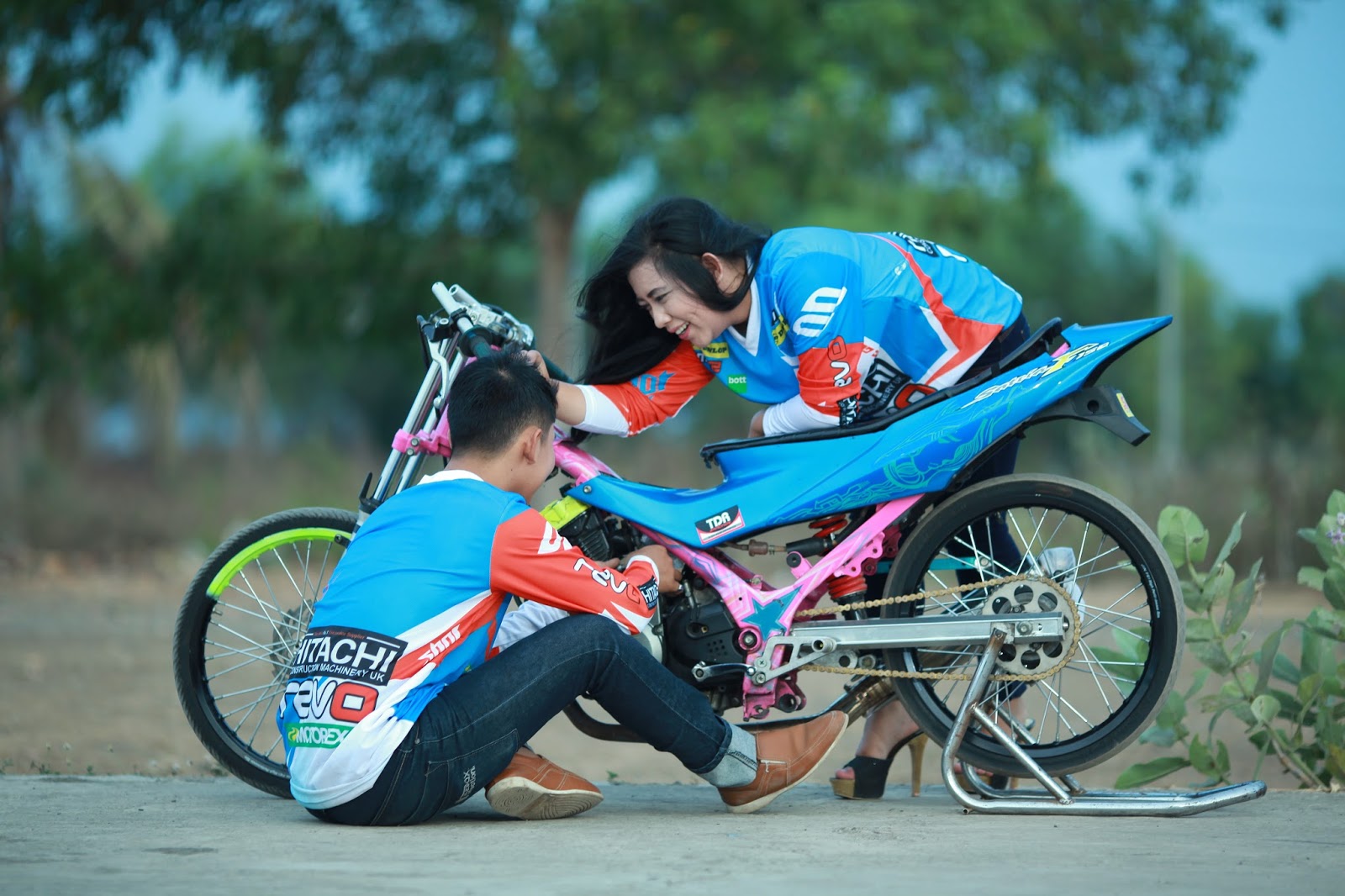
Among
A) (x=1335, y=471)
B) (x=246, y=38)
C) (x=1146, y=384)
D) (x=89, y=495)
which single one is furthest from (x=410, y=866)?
(x=1146, y=384)

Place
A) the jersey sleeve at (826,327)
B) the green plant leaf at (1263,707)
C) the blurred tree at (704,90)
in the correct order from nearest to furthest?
the jersey sleeve at (826,327) < the green plant leaf at (1263,707) < the blurred tree at (704,90)

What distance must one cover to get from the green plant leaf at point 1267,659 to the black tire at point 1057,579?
1.28 ft

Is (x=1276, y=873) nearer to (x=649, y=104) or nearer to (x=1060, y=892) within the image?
(x=1060, y=892)

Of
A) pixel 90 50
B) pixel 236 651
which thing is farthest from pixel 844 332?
pixel 90 50

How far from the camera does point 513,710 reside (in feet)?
11.3

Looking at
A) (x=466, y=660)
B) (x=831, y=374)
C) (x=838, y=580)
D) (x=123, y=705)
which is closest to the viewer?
(x=466, y=660)

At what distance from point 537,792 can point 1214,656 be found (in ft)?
6.87

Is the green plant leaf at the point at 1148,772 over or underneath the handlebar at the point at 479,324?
underneath

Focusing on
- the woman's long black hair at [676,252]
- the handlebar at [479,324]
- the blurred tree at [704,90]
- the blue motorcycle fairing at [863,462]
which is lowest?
the blue motorcycle fairing at [863,462]

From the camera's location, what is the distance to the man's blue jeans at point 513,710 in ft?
11.1

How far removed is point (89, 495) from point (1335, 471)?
11.2 metres

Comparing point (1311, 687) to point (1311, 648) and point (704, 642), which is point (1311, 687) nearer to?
point (1311, 648)

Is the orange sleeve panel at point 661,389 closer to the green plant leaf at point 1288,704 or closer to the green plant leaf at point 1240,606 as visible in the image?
the green plant leaf at point 1240,606

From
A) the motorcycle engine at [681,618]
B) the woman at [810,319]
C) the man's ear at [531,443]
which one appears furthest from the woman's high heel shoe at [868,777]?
the man's ear at [531,443]
